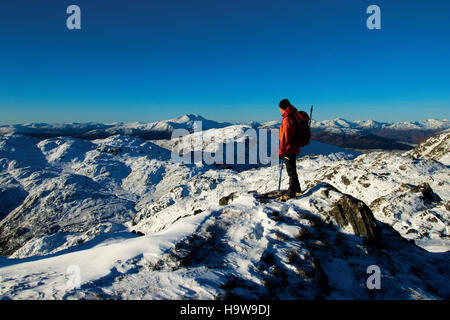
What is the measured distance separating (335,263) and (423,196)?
16975mm

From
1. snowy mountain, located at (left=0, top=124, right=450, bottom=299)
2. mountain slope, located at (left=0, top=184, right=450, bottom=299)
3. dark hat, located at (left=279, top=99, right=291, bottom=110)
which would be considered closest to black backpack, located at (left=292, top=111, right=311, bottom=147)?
dark hat, located at (left=279, top=99, right=291, bottom=110)

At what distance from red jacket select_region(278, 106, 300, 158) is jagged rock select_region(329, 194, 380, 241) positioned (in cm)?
317

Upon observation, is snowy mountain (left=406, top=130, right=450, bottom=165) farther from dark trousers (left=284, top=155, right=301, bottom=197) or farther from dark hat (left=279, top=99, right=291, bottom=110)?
dark hat (left=279, top=99, right=291, bottom=110)

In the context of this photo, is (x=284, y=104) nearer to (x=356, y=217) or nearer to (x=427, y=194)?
(x=356, y=217)

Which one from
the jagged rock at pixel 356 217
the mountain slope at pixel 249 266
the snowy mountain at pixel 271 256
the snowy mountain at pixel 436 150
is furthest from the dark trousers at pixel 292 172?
the snowy mountain at pixel 436 150

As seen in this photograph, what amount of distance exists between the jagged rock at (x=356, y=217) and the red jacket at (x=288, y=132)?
3.17 metres

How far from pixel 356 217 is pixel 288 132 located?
470 centimetres

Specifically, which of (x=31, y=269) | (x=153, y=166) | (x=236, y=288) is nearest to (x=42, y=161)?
(x=153, y=166)

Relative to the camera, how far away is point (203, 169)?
7950cm

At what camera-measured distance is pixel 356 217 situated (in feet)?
29.0

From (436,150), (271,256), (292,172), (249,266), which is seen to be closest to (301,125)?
(292,172)

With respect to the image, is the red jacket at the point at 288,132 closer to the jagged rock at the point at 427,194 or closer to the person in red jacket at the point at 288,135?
the person in red jacket at the point at 288,135
